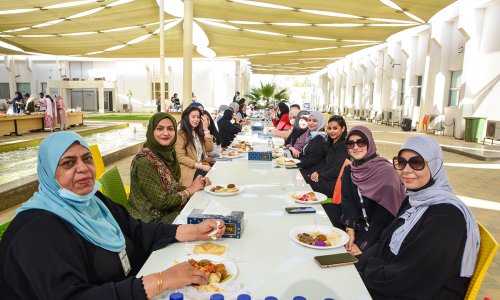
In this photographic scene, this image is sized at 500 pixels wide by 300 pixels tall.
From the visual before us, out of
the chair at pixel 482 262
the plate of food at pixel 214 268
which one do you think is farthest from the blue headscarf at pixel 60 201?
the chair at pixel 482 262

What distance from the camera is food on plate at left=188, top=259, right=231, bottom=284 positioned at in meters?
1.38

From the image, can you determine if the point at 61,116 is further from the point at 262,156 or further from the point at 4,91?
the point at 4,91

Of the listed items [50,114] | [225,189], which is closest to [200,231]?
[225,189]

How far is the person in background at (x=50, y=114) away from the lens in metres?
13.0

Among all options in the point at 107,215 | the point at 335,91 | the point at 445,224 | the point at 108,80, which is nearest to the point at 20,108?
the point at 108,80

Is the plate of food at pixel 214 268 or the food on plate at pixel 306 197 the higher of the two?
the food on plate at pixel 306 197

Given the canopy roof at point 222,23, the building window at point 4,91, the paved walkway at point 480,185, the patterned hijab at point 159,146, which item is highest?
the canopy roof at point 222,23

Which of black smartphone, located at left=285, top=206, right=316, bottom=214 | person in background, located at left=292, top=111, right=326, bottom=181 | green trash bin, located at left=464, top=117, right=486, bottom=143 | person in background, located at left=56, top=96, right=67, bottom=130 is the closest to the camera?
black smartphone, located at left=285, top=206, right=316, bottom=214

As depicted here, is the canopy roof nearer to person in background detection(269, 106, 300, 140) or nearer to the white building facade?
the white building facade

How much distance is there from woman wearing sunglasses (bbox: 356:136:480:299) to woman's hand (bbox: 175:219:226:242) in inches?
29.9

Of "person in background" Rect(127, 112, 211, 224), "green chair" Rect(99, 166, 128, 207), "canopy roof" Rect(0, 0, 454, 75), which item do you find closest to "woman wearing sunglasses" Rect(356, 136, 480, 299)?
"person in background" Rect(127, 112, 211, 224)

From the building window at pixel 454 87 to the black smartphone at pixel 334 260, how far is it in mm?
14159

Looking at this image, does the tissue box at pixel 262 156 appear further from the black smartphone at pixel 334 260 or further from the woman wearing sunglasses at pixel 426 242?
the black smartphone at pixel 334 260

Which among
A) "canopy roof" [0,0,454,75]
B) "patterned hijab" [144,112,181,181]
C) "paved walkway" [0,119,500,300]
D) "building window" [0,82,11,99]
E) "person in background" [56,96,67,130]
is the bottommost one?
"paved walkway" [0,119,500,300]
